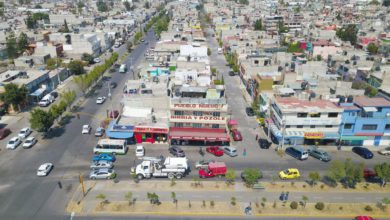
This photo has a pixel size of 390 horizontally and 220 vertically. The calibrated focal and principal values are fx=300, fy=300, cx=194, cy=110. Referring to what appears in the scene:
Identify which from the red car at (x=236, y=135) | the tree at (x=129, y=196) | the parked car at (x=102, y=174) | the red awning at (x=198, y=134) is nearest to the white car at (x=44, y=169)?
the parked car at (x=102, y=174)

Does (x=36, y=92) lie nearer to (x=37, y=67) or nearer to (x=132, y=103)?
(x=37, y=67)

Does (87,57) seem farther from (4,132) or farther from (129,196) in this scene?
(129,196)

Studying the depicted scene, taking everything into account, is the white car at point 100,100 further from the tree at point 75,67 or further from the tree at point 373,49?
the tree at point 373,49

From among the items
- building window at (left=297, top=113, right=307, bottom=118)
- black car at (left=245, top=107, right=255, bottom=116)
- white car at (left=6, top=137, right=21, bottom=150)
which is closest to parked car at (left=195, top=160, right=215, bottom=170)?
building window at (left=297, top=113, right=307, bottom=118)

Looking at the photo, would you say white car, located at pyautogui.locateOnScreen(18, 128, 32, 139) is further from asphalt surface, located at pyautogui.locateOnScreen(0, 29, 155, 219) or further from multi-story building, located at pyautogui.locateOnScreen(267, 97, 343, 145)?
multi-story building, located at pyautogui.locateOnScreen(267, 97, 343, 145)

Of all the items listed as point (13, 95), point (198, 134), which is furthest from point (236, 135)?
point (13, 95)
